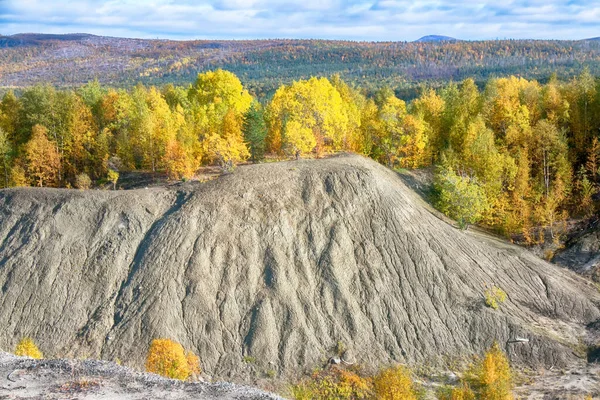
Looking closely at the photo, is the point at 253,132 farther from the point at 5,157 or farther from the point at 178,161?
the point at 5,157

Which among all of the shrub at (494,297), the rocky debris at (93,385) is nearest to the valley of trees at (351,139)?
the shrub at (494,297)

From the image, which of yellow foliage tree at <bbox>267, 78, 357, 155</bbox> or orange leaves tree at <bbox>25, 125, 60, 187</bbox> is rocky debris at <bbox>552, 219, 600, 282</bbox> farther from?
orange leaves tree at <bbox>25, 125, 60, 187</bbox>

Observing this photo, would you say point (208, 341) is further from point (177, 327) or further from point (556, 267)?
point (556, 267)

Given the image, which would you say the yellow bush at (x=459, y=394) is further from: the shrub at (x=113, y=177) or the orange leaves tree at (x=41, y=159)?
the orange leaves tree at (x=41, y=159)

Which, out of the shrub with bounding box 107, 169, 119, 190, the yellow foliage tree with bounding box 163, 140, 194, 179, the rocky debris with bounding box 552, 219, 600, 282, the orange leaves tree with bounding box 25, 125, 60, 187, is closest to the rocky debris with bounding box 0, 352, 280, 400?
the yellow foliage tree with bounding box 163, 140, 194, 179

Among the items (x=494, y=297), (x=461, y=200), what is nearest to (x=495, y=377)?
(x=494, y=297)

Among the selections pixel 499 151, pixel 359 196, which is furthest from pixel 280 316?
pixel 499 151
